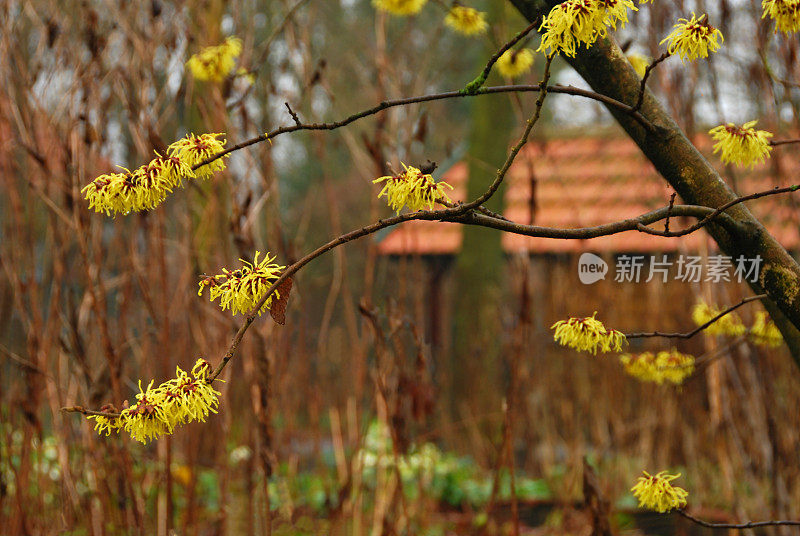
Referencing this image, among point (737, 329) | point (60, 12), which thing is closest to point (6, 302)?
point (60, 12)

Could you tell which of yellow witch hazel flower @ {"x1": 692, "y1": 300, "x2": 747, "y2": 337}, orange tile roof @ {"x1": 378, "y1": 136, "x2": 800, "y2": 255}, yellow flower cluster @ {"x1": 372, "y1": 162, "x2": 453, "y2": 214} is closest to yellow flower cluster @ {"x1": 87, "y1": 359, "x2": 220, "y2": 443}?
yellow flower cluster @ {"x1": 372, "y1": 162, "x2": 453, "y2": 214}

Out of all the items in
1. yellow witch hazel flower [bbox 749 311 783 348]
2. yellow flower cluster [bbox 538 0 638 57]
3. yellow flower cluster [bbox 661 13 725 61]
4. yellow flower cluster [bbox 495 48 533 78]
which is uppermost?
yellow flower cluster [bbox 495 48 533 78]

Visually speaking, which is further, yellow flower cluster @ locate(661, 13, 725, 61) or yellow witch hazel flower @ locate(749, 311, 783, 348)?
yellow witch hazel flower @ locate(749, 311, 783, 348)

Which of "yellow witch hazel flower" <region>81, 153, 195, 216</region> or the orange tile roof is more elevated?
the orange tile roof

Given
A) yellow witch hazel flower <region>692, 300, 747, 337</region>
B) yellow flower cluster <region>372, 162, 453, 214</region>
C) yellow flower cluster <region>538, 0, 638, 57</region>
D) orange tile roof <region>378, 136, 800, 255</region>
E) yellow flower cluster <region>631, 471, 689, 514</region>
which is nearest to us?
yellow flower cluster <region>538, 0, 638, 57</region>

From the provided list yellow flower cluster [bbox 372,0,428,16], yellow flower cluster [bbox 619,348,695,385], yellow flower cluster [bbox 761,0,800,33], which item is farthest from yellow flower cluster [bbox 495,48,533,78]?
yellow flower cluster [bbox 619,348,695,385]

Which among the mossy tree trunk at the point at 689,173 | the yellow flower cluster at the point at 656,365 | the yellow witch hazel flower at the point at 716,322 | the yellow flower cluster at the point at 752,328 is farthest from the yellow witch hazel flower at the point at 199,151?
the yellow witch hazel flower at the point at 716,322

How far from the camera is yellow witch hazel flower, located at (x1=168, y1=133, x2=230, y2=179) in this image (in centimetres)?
119

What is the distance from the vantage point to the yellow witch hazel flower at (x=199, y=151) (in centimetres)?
119

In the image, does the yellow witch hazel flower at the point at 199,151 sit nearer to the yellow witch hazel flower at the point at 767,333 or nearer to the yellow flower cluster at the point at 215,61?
the yellow flower cluster at the point at 215,61

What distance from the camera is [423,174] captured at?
1.16 m

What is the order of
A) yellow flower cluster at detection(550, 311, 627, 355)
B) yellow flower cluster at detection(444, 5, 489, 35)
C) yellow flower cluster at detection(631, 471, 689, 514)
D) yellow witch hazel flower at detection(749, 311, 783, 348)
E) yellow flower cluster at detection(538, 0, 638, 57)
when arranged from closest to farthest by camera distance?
yellow flower cluster at detection(538, 0, 638, 57) → yellow flower cluster at detection(550, 311, 627, 355) → yellow flower cluster at detection(631, 471, 689, 514) → yellow witch hazel flower at detection(749, 311, 783, 348) → yellow flower cluster at detection(444, 5, 489, 35)

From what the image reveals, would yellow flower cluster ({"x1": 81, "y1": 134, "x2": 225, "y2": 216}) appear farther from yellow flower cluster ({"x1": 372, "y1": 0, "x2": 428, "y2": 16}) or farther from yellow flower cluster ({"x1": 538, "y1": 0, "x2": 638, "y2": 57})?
yellow flower cluster ({"x1": 372, "y1": 0, "x2": 428, "y2": 16})

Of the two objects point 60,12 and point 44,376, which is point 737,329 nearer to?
point 44,376
